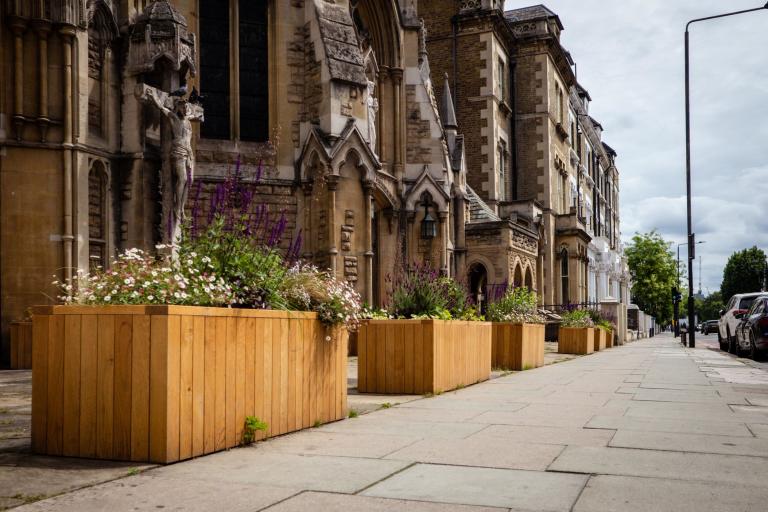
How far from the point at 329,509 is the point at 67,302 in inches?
110

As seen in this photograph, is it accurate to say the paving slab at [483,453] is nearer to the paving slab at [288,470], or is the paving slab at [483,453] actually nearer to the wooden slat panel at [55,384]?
the paving slab at [288,470]

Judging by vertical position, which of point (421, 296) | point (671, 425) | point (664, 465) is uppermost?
point (421, 296)

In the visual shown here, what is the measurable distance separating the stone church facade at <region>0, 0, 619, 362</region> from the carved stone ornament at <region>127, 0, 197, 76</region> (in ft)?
0.09

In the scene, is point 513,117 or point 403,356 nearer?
point 403,356

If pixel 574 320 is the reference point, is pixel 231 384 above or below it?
above

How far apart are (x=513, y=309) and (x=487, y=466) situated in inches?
397

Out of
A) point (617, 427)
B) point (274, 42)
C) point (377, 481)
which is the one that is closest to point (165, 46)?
point (274, 42)

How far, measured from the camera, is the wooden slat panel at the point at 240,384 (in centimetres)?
592

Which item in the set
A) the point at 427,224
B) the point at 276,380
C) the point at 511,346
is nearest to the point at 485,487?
the point at 276,380

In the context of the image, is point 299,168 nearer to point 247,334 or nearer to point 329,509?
point 247,334

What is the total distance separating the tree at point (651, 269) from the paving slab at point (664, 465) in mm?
80084

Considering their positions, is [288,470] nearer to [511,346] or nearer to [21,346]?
[21,346]

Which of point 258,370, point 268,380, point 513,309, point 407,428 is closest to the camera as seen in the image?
point 258,370

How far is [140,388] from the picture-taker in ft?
17.1
